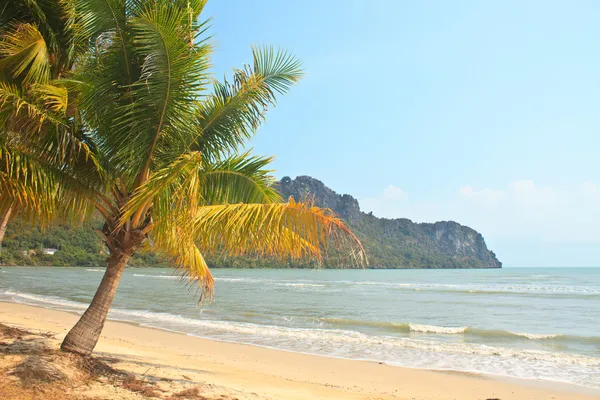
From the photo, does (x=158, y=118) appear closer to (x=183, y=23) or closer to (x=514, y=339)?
(x=183, y=23)

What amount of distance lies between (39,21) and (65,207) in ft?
9.19

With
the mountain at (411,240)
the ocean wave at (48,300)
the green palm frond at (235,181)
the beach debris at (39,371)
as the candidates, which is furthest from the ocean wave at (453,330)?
the mountain at (411,240)

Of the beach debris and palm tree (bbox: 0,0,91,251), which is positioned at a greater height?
palm tree (bbox: 0,0,91,251)

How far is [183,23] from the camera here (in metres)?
5.34

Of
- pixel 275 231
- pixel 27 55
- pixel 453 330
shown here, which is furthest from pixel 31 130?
pixel 453 330

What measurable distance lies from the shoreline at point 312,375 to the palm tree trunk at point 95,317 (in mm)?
1903

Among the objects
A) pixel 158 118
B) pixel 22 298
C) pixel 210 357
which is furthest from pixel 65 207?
pixel 22 298

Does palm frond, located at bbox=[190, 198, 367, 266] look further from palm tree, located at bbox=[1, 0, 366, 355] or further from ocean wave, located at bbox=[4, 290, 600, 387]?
ocean wave, located at bbox=[4, 290, 600, 387]

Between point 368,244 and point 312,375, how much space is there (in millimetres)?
95012

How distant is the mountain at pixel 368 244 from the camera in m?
65.8

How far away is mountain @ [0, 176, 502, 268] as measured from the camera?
65750 mm

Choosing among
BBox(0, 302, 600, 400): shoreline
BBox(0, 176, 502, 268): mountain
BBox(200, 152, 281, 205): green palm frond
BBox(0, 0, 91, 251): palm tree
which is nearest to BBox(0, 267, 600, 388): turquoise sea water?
BBox(0, 302, 600, 400): shoreline

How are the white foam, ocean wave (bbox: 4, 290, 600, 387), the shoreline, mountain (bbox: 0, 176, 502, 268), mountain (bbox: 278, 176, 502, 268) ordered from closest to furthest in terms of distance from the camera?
the shoreline → ocean wave (bbox: 4, 290, 600, 387) → the white foam → mountain (bbox: 0, 176, 502, 268) → mountain (bbox: 278, 176, 502, 268)

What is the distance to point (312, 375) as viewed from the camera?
28.9 feet
